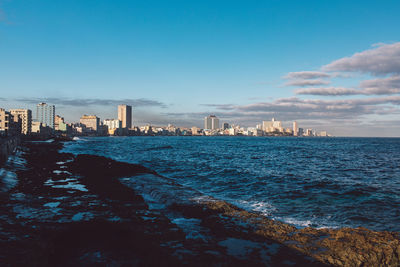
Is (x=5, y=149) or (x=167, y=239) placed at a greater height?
(x=5, y=149)

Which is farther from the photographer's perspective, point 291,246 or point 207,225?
point 207,225

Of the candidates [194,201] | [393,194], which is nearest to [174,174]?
[194,201]

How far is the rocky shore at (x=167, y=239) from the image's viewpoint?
7.78 m

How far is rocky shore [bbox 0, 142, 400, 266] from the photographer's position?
7.78m

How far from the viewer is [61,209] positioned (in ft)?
41.9

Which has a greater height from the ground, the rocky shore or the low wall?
the low wall

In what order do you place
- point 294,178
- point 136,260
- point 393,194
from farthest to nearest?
1. point 294,178
2. point 393,194
3. point 136,260

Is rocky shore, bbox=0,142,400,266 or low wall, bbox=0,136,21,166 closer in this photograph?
rocky shore, bbox=0,142,400,266

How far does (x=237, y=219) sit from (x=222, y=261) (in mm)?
4263

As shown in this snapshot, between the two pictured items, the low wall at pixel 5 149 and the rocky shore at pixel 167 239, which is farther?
the low wall at pixel 5 149

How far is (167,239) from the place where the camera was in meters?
9.23

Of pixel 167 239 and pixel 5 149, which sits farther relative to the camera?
pixel 5 149

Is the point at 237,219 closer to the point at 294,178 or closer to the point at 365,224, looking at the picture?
the point at 365,224

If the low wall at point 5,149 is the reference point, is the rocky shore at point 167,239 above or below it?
below
